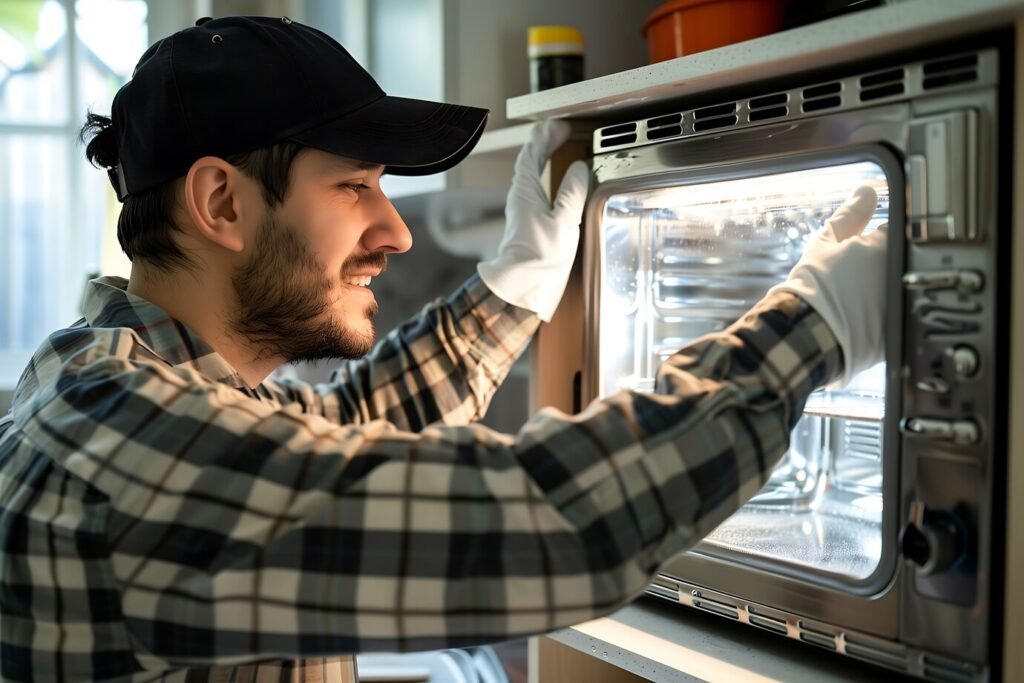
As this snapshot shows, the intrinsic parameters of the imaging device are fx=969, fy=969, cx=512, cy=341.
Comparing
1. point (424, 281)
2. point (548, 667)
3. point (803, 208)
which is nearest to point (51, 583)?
point (548, 667)

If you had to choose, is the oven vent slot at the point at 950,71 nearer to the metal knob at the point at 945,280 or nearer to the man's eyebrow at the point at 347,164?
the metal knob at the point at 945,280

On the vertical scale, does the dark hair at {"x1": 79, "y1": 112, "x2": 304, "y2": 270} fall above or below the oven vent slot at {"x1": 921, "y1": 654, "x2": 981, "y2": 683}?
above

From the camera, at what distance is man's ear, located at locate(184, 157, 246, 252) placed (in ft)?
3.38

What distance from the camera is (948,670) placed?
92 cm

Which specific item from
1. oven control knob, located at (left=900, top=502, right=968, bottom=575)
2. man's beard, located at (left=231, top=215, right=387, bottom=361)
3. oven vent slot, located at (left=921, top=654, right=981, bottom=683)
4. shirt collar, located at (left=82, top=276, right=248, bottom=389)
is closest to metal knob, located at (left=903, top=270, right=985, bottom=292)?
oven control knob, located at (left=900, top=502, right=968, bottom=575)

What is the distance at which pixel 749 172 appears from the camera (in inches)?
43.4

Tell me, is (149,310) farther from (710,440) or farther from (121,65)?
(121,65)

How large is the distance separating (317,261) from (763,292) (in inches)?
25.5

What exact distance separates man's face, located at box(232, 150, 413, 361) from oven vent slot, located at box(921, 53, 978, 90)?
23.2 inches

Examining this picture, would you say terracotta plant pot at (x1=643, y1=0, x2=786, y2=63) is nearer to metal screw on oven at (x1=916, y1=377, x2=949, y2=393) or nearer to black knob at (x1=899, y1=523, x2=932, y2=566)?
metal screw on oven at (x1=916, y1=377, x2=949, y2=393)

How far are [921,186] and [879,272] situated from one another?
0.10 m

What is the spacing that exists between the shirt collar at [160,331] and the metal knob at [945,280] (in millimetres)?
708

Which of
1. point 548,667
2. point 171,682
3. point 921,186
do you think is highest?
point 921,186

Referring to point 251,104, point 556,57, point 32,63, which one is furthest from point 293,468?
point 32,63
